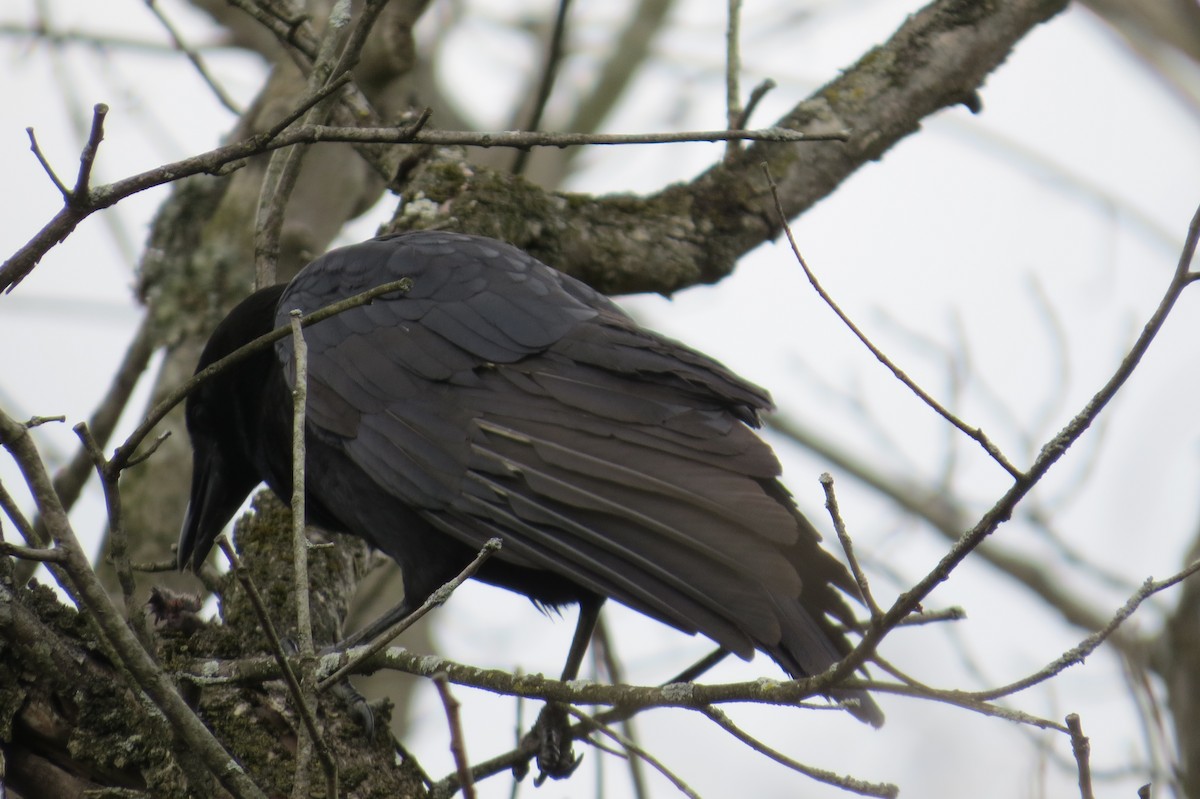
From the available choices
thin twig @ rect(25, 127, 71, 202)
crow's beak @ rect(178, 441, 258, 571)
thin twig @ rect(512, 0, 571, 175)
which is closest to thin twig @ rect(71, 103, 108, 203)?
thin twig @ rect(25, 127, 71, 202)

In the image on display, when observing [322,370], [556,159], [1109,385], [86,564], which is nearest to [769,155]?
[322,370]

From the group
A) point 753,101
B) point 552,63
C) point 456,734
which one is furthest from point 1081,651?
point 552,63

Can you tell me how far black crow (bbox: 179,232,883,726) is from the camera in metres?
3.40

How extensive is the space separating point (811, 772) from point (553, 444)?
1.59 meters

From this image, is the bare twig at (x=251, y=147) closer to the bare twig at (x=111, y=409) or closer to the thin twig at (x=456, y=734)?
the thin twig at (x=456, y=734)

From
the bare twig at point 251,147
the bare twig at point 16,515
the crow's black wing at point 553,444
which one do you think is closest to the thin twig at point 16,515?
the bare twig at point 16,515

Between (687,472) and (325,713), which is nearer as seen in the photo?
(325,713)

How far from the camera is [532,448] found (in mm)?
3768

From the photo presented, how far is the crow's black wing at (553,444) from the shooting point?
3.39 m

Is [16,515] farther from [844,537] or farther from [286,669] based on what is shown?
[844,537]

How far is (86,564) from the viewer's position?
2.28m

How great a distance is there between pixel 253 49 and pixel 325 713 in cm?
457

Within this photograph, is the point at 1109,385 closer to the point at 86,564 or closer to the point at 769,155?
the point at 86,564

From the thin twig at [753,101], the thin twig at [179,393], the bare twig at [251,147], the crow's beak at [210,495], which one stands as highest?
the thin twig at [753,101]
